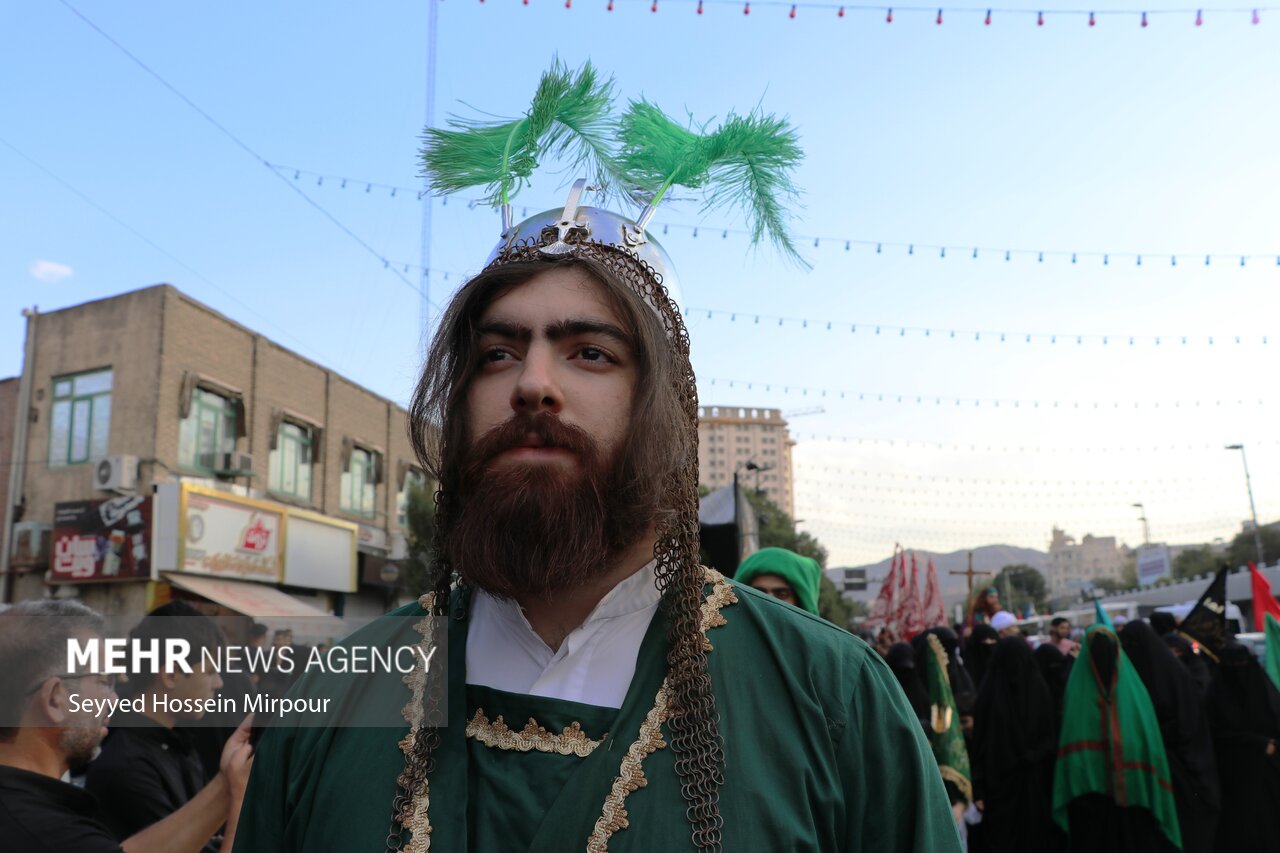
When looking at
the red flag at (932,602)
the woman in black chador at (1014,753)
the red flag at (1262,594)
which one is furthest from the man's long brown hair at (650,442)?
the red flag at (932,602)

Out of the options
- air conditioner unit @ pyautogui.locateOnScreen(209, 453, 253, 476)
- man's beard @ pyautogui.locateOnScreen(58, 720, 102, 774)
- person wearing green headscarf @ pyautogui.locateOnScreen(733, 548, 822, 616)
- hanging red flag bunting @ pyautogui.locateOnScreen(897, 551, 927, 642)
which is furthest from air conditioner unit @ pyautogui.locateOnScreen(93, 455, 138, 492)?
man's beard @ pyautogui.locateOnScreen(58, 720, 102, 774)

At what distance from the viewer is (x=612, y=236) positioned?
2.02 m

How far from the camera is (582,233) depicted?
6.53 feet

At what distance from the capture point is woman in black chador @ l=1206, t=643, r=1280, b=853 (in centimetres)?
754

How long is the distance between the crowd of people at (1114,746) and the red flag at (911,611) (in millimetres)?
11724

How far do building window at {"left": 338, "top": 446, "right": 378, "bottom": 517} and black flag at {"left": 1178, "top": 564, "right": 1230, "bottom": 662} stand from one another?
1889 cm

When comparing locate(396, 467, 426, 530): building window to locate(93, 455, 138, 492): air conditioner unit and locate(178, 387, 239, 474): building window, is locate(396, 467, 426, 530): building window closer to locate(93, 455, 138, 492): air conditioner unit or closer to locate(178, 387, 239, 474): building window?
locate(178, 387, 239, 474): building window

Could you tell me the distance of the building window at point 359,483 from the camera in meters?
24.1

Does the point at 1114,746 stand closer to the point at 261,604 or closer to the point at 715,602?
the point at 715,602

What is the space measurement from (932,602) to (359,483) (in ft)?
46.5

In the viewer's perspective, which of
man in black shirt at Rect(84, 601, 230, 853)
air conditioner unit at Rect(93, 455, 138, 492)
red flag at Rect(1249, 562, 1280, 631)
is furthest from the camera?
air conditioner unit at Rect(93, 455, 138, 492)

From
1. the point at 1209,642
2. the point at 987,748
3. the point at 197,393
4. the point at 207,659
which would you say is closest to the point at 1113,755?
the point at 987,748

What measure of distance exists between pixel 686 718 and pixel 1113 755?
21.9 ft

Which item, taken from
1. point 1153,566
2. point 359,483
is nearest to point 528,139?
point 359,483
